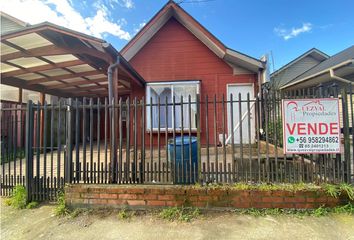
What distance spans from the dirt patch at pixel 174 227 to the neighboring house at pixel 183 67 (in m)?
4.62

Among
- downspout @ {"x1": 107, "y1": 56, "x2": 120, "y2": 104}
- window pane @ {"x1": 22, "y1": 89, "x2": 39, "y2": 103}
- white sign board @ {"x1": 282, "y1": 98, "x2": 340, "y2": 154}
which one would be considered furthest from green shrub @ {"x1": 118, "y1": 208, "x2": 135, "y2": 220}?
window pane @ {"x1": 22, "y1": 89, "x2": 39, "y2": 103}

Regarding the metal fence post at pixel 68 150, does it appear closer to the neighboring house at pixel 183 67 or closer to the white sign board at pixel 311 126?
the white sign board at pixel 311 126

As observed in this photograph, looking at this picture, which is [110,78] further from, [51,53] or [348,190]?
[348,190]

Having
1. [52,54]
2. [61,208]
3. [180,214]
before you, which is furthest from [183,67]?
[61,208]

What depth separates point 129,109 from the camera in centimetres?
380

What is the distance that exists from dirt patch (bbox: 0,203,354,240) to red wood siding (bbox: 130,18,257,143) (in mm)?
4953

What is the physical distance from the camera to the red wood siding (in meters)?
7.98

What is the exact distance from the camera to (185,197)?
347cm

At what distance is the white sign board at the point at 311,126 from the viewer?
351cm

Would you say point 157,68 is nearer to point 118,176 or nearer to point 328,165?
point 118,176

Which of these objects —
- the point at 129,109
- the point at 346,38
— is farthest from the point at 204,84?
the point at 346,38

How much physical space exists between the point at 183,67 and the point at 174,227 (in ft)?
20.0

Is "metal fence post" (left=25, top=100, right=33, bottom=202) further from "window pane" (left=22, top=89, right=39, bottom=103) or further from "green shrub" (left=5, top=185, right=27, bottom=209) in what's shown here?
"window pane" (left=22, top=89, right=39, bottom=103)

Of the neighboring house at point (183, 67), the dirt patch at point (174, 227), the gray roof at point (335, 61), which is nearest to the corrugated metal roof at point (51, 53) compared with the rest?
the neighboring house at point (183, 67)
